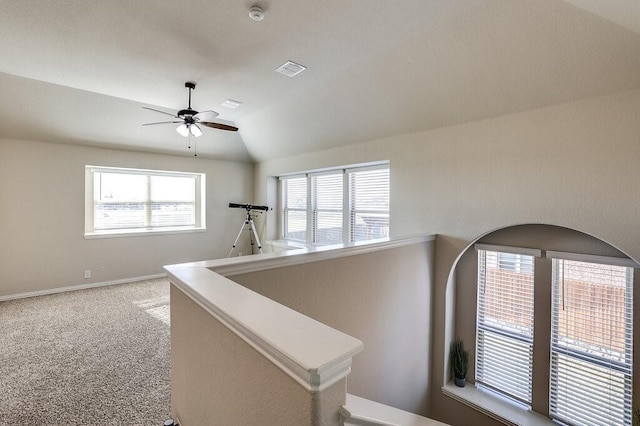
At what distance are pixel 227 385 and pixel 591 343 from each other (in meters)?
3.35

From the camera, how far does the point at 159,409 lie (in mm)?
2199

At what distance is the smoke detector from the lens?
212 centimetres

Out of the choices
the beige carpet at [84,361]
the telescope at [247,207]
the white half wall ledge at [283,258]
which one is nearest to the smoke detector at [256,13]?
the white half wall ledge at [283,258]

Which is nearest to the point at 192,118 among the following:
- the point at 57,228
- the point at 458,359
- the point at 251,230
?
the point at 57,228

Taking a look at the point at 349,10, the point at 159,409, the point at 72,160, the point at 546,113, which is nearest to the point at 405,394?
the point at 159,409

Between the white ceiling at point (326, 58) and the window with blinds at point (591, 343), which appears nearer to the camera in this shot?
the white ceiling at point (326, 58)

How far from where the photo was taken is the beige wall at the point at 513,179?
232cm

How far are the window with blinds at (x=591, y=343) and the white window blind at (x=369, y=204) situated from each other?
2.12 meters

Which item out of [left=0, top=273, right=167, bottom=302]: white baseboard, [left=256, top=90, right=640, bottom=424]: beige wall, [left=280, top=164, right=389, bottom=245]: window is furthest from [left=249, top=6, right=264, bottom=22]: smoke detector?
[left=0, top=273, right=167, bottom=302]: white baseboard

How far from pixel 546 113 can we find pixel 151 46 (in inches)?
142

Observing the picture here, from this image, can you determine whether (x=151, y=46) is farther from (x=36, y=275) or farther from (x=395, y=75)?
(x=36, y=275)

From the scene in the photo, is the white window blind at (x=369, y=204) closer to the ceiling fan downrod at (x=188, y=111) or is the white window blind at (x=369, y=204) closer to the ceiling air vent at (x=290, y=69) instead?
the ceiling air vent at (x=290, y=69)

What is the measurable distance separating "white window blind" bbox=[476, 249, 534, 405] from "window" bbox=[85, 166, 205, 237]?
209 inches

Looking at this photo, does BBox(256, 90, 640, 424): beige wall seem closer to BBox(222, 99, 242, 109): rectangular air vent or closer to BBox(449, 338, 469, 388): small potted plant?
BBox(449, 338, 469, 388): small potted plant
